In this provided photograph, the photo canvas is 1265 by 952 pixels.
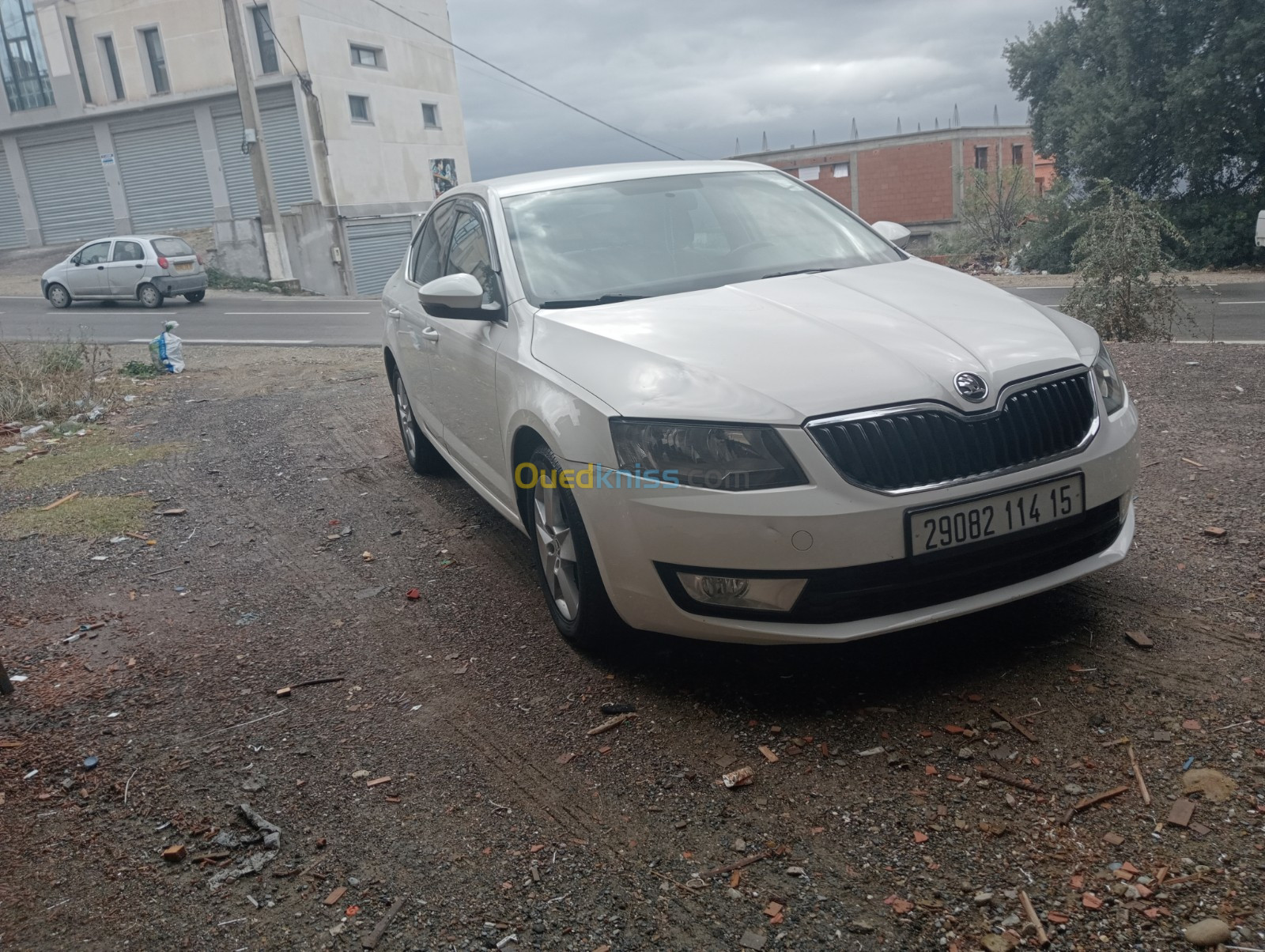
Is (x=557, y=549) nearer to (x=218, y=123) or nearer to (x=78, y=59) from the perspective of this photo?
(x=218, y=123)

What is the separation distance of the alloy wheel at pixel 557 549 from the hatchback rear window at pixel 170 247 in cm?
2335

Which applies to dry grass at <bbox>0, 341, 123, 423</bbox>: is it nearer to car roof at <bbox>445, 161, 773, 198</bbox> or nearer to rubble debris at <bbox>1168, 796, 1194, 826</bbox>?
car roof at <bbox>445, 161, 773, 198</bbox>

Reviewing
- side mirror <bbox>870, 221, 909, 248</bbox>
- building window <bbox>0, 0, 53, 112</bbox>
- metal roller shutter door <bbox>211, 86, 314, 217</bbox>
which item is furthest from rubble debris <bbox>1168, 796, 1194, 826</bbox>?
building window <bbox>0, 0, 53, 112</bbox>

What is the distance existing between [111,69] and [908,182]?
35.1 m

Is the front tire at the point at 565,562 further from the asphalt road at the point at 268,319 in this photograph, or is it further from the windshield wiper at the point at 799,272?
the asphalt road at the point at 268,319

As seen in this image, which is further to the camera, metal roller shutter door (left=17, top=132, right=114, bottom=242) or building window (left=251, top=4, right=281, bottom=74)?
metal roller shutter door (left=17, top=132, right=114, bottom=242)

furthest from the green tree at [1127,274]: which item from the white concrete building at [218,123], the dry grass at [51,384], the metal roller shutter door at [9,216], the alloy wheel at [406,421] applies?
the metal roller shutter door at [9,216]

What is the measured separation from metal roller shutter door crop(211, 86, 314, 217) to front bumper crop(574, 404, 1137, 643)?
36.6m

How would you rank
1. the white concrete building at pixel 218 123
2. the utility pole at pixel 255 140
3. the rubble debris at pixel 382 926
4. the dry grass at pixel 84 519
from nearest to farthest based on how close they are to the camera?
the rubble debris at pixel 382 926 → the dry grass at pixel 84 519 → the utility pole at pixel 255 140 → the white concrete building at pixel 218 123

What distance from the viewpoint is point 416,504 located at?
5.84 m

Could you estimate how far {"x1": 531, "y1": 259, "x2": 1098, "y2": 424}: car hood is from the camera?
3.00 metres

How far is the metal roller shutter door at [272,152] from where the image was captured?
119 ft

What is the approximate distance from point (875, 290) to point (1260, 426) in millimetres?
3182

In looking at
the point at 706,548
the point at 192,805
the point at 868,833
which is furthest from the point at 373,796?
the point at 868,833
